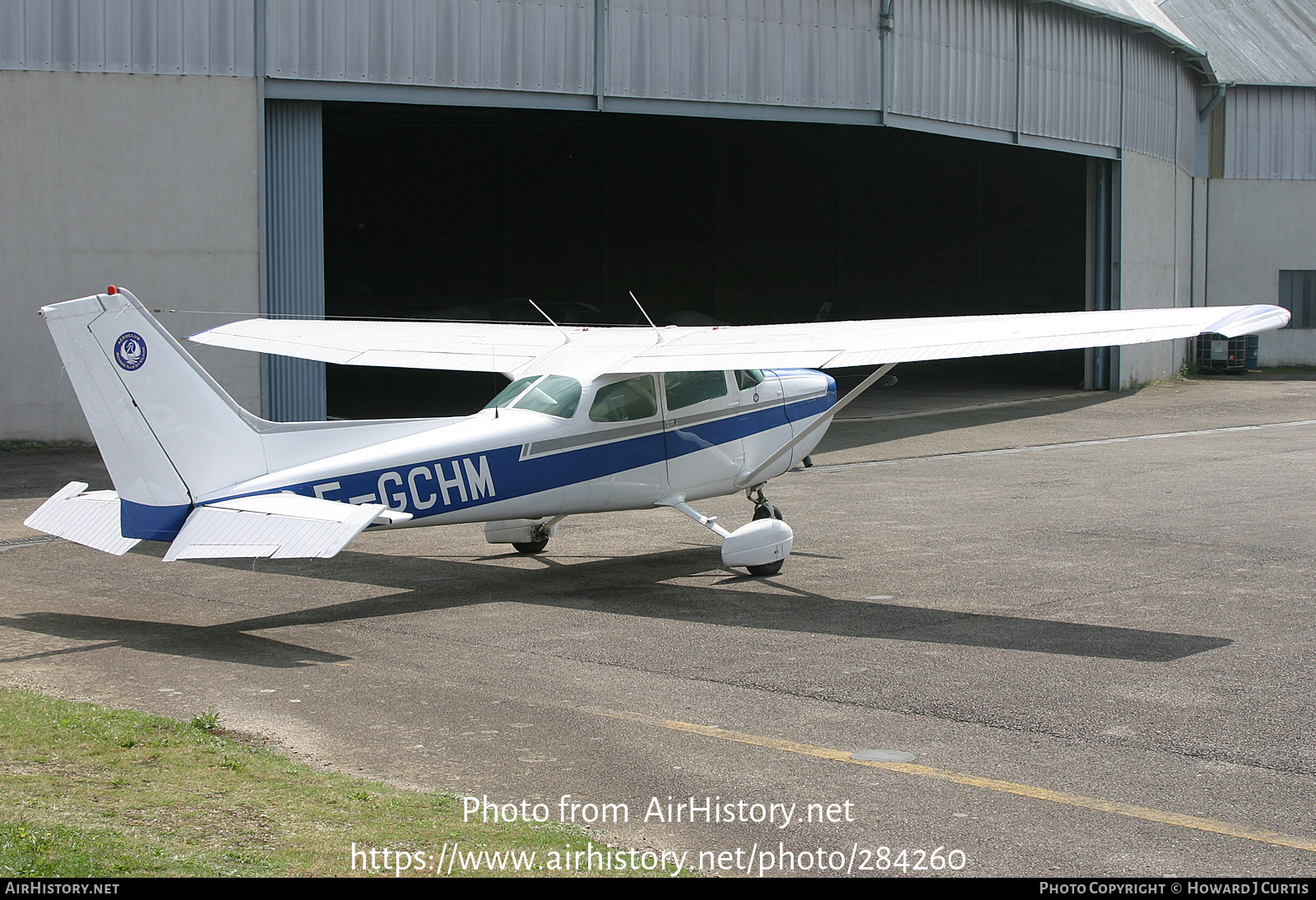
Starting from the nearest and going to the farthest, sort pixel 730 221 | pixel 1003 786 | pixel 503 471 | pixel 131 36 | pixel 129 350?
pixel 1003 786
pixel 129 350
pixel 503 471
pixel 131 36
pixel 730 221

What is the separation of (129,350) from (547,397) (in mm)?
3535

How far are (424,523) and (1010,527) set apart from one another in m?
6.77

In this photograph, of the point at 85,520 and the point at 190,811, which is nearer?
the point at 190,811

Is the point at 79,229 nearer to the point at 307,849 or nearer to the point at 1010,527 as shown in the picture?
the point at 1010,527

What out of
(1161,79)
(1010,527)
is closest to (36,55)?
(1010,527)

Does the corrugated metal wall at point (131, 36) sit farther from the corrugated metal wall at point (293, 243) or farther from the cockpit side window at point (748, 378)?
the cockpit side window at point (748, 378)

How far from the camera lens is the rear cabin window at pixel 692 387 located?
11500 millimetres

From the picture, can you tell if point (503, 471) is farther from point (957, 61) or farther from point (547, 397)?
point (957, 61)

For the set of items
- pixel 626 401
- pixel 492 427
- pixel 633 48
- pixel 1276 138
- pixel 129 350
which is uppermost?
pixel 1276 138

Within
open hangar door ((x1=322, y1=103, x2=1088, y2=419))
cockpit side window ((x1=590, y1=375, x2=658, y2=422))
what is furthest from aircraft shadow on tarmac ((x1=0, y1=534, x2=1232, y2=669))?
open hangar door ((x1=322, y1=103, x2=1088, y2=419))

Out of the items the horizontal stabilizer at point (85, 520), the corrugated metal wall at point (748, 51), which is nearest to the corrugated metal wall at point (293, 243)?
the corrugated metal wall at point (748, 51)

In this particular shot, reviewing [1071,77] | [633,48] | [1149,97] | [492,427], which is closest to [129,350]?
[492,427]

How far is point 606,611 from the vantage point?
994 centimetres

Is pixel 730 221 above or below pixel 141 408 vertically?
above
